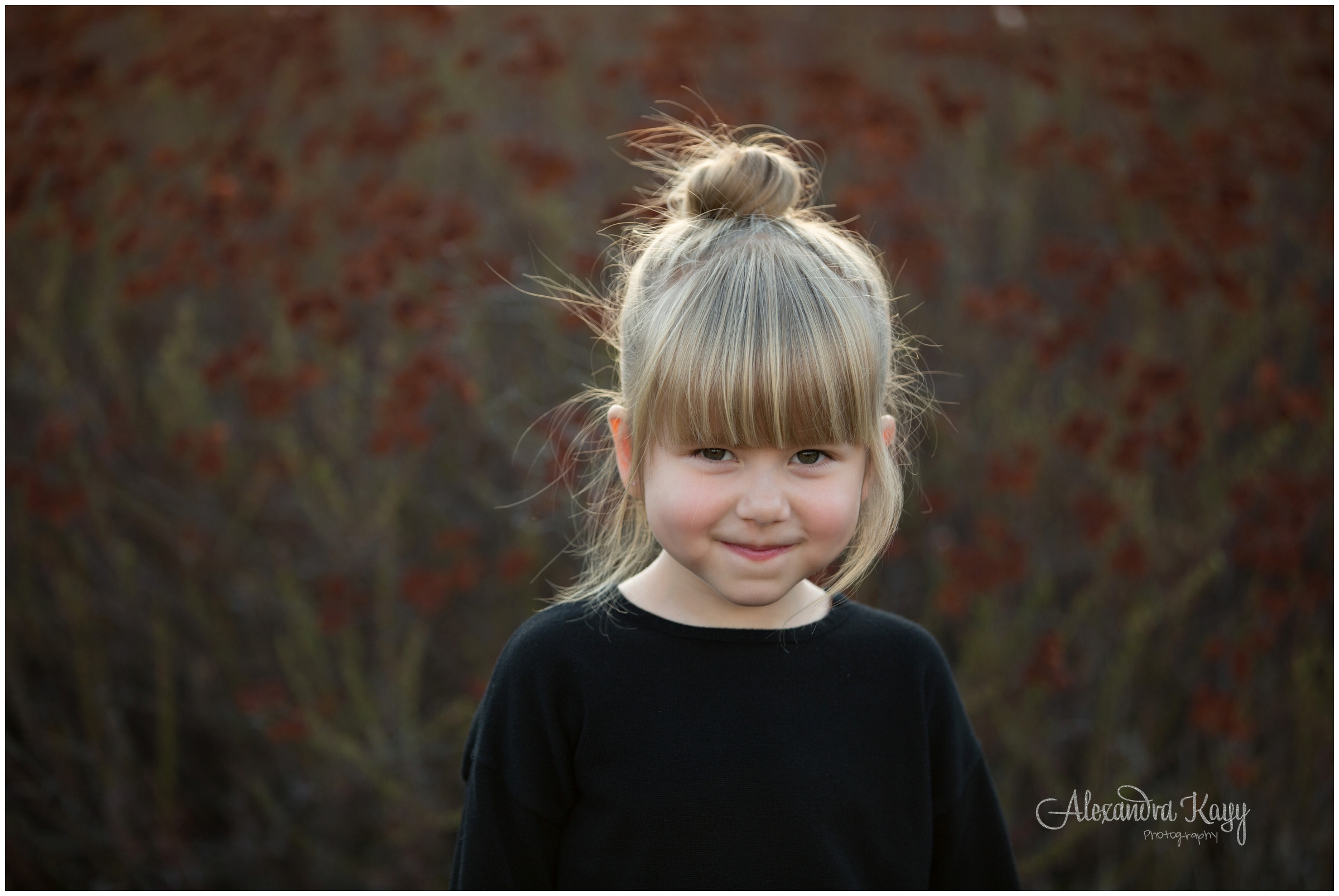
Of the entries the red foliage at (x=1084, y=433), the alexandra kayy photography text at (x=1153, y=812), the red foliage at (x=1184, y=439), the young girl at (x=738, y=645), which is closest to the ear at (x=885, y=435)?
the young girl at (x=738, y=645)

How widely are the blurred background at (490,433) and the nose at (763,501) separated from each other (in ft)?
4.92

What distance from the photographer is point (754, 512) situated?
1.31m

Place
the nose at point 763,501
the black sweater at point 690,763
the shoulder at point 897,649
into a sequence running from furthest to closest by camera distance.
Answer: the shoulder at point 897,649, the black sweater at point 690,763, the nose at point 763,501

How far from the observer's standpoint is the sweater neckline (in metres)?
1.47

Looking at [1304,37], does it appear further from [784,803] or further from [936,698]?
[784,803]

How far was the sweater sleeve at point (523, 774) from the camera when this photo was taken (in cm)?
144

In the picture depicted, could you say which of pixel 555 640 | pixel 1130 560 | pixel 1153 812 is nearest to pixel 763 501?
pixel 555 640

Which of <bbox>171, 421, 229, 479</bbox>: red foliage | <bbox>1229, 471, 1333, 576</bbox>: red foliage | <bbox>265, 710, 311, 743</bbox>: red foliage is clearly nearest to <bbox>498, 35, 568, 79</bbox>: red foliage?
<bbox>171, 421, 229, 479</bbox>: red foliage

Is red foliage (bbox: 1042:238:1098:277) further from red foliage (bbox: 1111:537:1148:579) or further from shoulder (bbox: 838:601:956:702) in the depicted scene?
shoulder (bbox: 838:601:956:702)

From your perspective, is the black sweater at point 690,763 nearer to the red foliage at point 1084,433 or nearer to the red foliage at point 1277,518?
the red foliage at point 1084,433

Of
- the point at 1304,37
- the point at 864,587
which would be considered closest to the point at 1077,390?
the point at 864,587

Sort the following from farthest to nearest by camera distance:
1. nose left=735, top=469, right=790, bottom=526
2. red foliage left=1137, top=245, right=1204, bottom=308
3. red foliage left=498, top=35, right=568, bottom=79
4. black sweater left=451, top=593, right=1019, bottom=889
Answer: red foliage left=498, top=35, right=568, bottom=79 < red foliage left=1137, top=245, right=1204, bottom=308 < black sweater left=451, top=593, right=1019, bottom=889 < nose left=735, top=469, right=790, bottom=526

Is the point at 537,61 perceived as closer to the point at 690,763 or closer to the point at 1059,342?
the point at 1059,342

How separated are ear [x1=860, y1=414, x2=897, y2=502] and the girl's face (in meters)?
0.07
